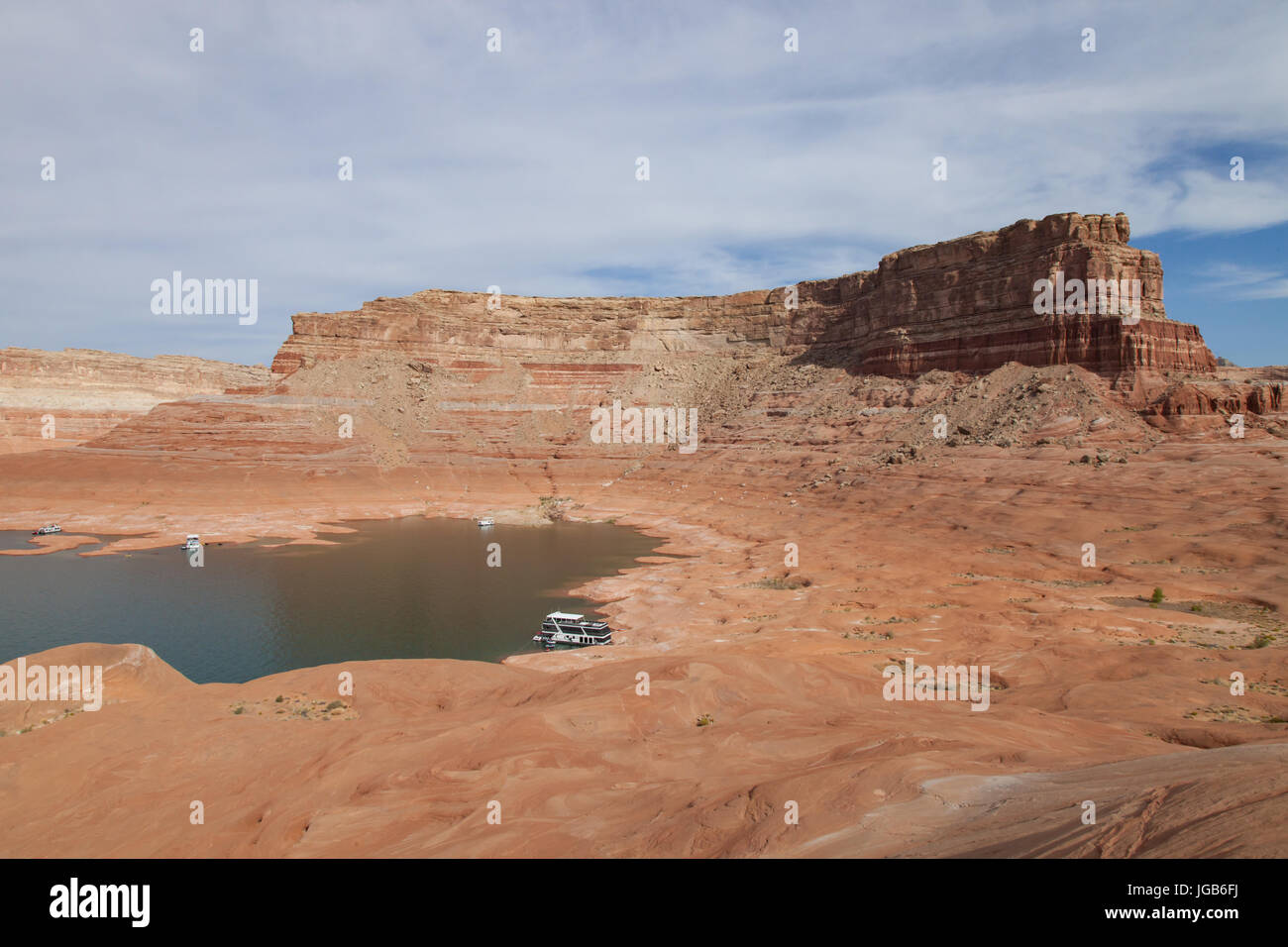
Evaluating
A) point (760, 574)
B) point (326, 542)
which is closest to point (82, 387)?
point (326, 542)

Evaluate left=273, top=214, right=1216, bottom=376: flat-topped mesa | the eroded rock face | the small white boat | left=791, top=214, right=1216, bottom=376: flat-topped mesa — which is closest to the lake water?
the small white boat

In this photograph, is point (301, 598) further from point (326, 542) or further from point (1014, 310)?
point (1014, 310)

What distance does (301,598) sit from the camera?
116ft

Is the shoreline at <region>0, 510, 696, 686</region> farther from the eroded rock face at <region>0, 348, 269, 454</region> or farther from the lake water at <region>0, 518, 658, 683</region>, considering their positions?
the eroded rock face at <region>0, 348, 269, 454</region>

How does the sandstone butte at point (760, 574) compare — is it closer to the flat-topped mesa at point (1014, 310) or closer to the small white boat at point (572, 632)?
the flat-topped mesa at point (1014, 310)

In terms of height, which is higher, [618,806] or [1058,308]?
[1058,308]

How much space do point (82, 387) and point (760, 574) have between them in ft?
451

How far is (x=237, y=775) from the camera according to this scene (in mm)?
13430

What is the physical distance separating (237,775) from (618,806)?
26.9 feet

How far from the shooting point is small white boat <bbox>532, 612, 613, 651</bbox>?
88.3ft

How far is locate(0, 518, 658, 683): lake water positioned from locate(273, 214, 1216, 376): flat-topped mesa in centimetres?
3963

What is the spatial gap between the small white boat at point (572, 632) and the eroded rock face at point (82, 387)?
72603mm
